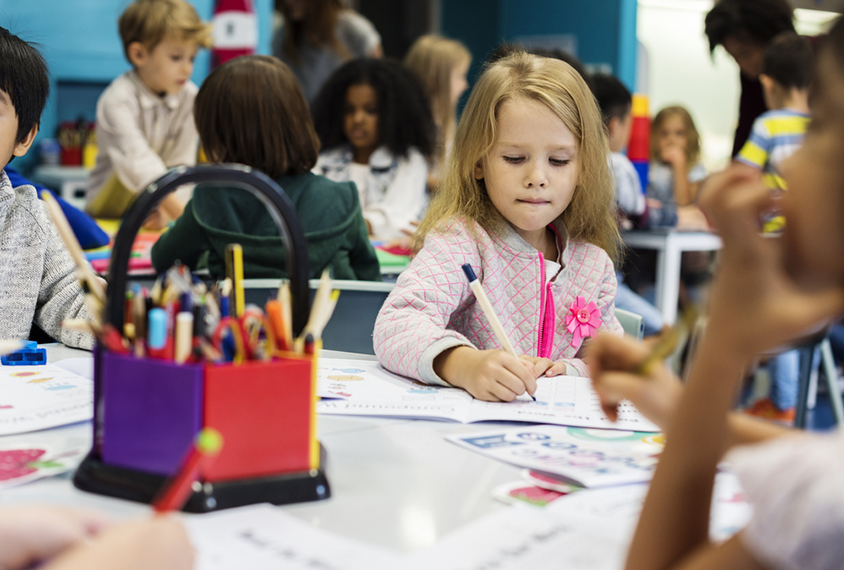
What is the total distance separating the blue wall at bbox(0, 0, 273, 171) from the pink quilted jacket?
2959 millimetres

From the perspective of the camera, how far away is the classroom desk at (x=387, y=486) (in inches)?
22.9

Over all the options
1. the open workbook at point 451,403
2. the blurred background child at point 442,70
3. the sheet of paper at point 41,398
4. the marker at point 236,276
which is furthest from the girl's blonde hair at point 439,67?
the marker at point 236,276

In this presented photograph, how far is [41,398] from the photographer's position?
85 centimetres

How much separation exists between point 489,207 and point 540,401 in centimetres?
49

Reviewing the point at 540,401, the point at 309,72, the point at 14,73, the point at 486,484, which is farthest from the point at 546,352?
the point at 309,72

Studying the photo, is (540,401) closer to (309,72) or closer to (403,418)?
(403,418)

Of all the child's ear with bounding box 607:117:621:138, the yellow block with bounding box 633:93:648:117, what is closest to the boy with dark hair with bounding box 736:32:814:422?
the child's ear with bounding box 607:117:621:138

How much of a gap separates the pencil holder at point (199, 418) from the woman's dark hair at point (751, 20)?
266cm

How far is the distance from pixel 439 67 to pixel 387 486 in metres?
3.14

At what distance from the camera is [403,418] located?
0.85m

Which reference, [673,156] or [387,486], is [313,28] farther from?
[387,486]

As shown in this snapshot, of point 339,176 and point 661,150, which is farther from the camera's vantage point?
point 661,150

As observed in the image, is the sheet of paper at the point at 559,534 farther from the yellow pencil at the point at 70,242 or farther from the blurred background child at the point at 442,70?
the blurred background child at the point at 442,70

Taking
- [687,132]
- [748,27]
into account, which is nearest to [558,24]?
[687,132]
